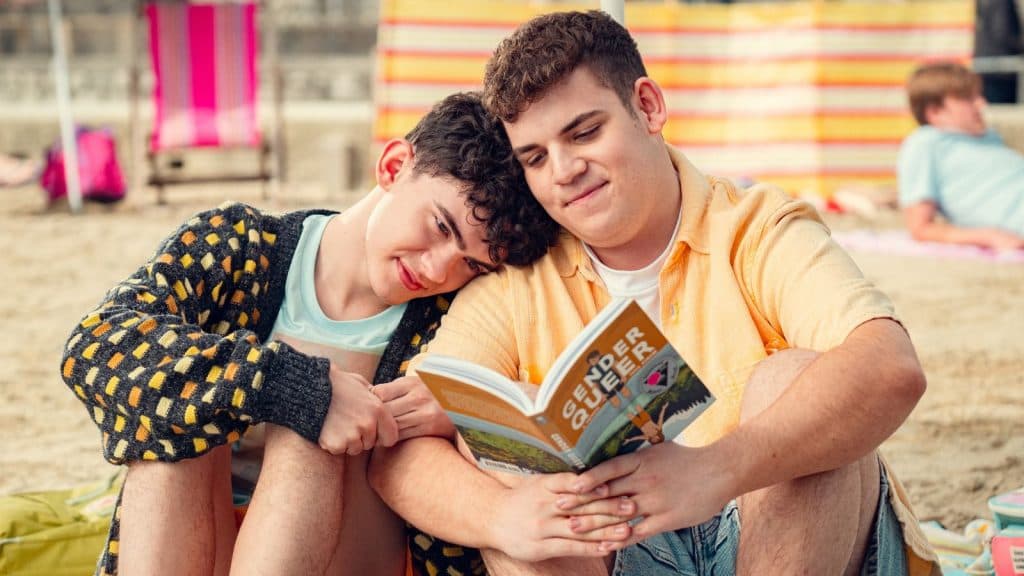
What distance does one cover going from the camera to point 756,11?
9.83m

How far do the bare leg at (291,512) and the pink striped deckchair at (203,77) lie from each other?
304 inches

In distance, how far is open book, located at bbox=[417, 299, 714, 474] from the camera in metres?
1.80

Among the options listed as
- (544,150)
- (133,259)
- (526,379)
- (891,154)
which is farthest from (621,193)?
(891,154)

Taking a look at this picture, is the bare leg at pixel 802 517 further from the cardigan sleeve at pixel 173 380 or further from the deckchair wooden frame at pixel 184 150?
the deckchair wooden frame at pixel 184 150

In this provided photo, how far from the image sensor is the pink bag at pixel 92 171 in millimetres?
10094

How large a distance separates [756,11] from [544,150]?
7812mm

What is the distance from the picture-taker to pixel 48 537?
2881 millimetres

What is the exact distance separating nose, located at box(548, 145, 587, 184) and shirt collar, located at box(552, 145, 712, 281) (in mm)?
205

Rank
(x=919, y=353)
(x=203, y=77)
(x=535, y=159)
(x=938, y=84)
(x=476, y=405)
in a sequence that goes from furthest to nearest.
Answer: (x=203, y=77) → (x=938, y=84) → (x=919, y=353) → (x=535, y=159) → (x=476, y=405)

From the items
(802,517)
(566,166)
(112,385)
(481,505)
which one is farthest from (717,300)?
(112,385)

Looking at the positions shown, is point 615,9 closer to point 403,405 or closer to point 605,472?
point 403,405

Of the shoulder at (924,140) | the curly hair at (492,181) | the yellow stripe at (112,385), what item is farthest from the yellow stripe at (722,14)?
the yellow stripe at (112,385)

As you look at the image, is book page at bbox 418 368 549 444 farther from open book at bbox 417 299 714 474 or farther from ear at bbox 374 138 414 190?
ear at bbox 374 138 414 190

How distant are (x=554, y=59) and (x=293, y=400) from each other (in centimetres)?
79
